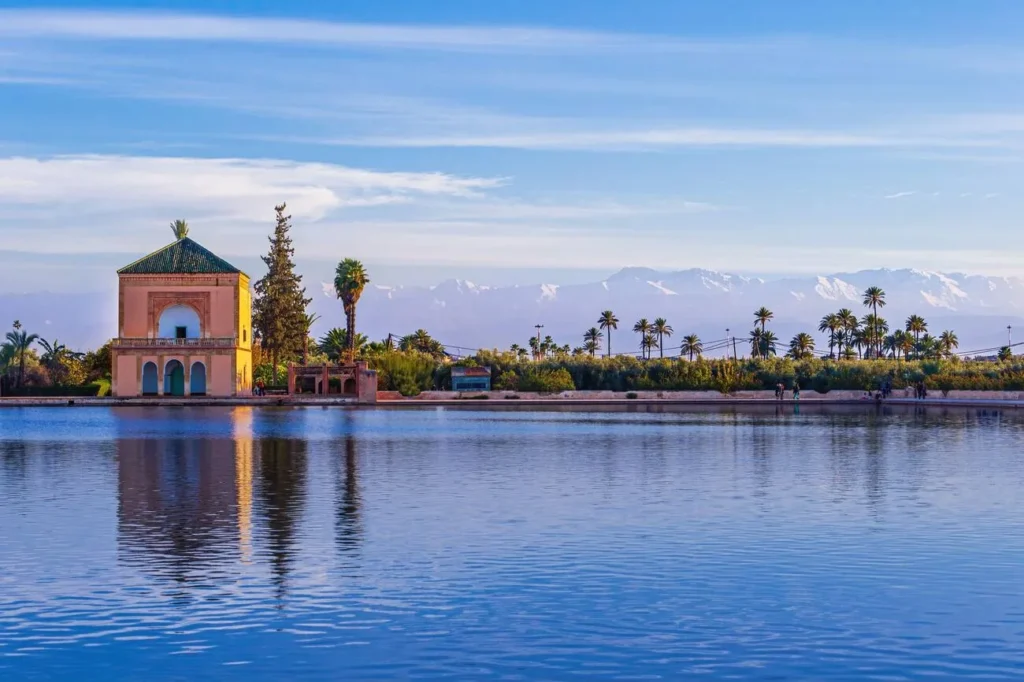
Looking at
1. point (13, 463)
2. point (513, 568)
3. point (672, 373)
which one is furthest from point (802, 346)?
point (513, 568)

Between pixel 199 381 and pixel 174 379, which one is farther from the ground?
pixel 174 379

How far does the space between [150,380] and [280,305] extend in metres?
9.26

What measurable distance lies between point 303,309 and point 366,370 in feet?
45.2

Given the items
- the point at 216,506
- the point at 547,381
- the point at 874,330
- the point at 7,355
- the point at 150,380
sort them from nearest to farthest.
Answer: the point at 216,506 < the point at 150,380 < the point at 547,381 < the point at 7,355 < the point at 874,330

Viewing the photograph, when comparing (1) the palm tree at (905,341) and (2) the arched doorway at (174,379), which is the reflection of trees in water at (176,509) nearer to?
(2) the arched doorway at (174,379)

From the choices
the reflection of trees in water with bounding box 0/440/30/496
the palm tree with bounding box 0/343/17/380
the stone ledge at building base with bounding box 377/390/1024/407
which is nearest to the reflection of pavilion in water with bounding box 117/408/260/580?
the reflection of trees in water with bounding box 0/440/30/496

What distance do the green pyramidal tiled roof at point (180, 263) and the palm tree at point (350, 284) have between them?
42.9 feet

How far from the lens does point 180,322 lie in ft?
→ 245

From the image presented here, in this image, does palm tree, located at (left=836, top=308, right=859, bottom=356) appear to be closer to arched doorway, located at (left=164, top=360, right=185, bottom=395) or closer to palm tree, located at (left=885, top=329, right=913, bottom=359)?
palm tree, located at (left=885, top=329, right=913, bottom=359)

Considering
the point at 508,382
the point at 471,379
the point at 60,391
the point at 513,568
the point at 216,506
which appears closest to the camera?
the point at 513,568

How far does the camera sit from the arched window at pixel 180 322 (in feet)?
244

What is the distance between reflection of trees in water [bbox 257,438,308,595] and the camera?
13.9 metres

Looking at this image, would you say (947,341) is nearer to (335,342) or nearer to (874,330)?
(874,330)

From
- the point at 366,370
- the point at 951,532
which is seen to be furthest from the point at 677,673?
the point at 366,370
